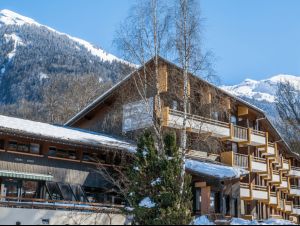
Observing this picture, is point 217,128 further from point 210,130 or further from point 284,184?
point 284,184

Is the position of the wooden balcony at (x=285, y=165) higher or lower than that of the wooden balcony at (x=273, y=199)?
higher

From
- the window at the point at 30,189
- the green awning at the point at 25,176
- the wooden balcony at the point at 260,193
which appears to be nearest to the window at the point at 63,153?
the green awning at the point at 25,176

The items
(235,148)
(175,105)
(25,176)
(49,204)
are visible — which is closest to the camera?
(49,204)

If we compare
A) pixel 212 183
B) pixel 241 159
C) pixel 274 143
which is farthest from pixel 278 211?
pixel 212 183

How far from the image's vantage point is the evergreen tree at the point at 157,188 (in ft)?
58.2

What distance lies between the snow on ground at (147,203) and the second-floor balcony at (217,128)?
35.7ft

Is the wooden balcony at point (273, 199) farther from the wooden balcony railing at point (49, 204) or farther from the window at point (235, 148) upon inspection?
the wooden balcony railing at point (49, 204)

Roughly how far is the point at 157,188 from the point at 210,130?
16.0 metres

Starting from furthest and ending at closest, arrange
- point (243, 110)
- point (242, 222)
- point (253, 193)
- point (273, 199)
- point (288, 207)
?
point (288, 207), point (273, 199), point (243, 110), point (253, 193), point (242, 222)

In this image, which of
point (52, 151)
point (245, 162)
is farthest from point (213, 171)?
point (52, 151)

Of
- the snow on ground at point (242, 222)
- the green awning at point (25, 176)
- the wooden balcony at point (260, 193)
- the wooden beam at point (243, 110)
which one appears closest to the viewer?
the snow on ground at point (242, 222)

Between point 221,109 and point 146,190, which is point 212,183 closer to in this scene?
point 221,109

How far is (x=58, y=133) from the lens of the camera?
29172 millimetres

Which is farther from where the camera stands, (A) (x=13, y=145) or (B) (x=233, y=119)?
(B) (x=233, y=119)
